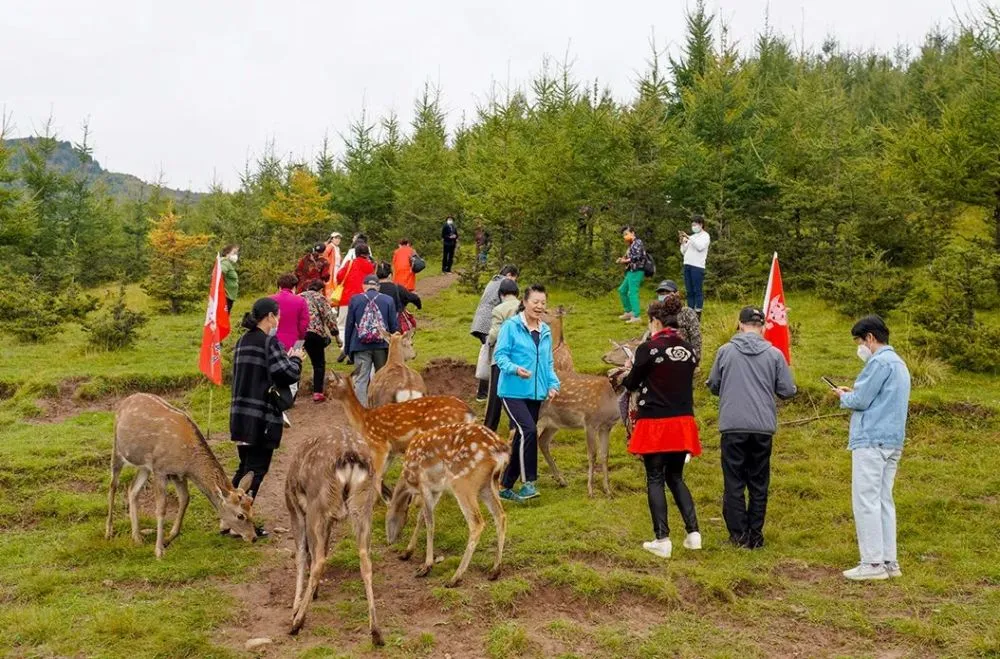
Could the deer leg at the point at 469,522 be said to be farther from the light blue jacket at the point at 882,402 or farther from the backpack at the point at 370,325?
the backpack at the point at 370,325

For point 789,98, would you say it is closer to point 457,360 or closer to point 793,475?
point 457,360

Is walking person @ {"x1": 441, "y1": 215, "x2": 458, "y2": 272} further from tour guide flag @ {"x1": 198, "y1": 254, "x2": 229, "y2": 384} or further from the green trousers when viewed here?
tour guide flag @ {"x1": 198, "y1": 254, "x2": 229, "y2": 384}

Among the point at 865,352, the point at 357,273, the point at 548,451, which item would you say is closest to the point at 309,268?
the point at 357,273

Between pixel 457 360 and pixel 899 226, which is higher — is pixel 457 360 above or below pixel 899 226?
below

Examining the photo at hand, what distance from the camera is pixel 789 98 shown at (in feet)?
79.7

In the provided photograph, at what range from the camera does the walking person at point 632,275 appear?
17294mm

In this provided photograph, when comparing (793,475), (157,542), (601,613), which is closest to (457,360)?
(793,475)

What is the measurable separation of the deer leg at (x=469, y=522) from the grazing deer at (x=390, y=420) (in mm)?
1460

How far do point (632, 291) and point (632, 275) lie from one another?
0.38 metres

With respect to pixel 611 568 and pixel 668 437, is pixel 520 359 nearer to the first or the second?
pixel 668 437

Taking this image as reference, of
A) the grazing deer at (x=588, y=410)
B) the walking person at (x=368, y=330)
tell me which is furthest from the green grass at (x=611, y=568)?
the walking person at (x=368, y=330)

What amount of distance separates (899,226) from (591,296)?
732 centimetres

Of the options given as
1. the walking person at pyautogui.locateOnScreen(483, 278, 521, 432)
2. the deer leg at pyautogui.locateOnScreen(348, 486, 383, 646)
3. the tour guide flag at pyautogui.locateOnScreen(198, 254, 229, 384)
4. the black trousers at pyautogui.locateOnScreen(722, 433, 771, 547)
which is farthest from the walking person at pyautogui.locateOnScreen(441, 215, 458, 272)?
the deer leg at pyautogui.locateOnScreen(348, 486, 383, 646)

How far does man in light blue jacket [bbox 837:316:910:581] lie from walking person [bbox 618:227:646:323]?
987cm
